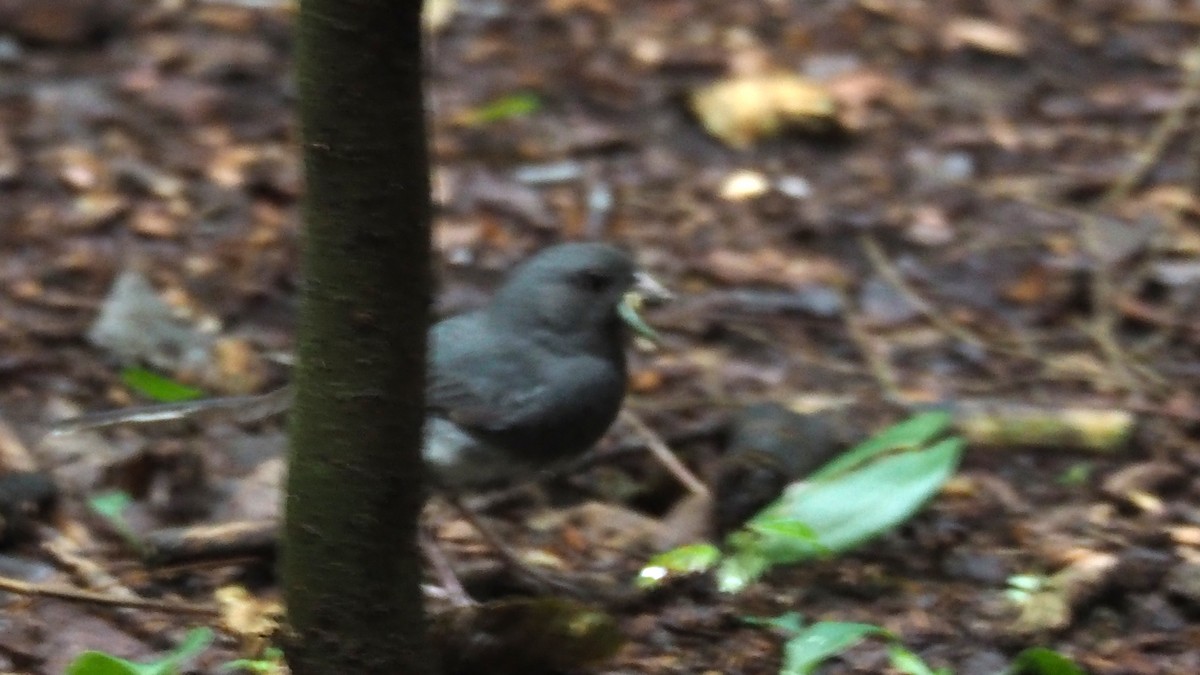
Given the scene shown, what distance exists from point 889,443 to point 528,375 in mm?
736

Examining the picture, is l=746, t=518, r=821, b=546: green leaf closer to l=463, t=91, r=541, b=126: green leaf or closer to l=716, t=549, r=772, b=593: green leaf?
l=716, t=549, r=772, b=593: green leaf

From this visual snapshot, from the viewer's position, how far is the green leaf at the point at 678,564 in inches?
116

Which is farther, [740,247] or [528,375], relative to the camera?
[740,247]

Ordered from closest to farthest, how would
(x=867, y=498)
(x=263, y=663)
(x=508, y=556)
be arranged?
(x=263, y=663) < (x=867, y=498) < (x=508, y=556)

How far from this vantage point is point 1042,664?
2.59m

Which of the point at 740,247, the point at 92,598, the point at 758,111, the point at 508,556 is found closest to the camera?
the point at 92,598

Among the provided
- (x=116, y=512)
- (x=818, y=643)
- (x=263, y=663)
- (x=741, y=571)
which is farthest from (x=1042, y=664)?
(x=116, y=512)

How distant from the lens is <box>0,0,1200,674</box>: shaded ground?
305cm

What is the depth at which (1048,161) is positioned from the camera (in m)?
5.43

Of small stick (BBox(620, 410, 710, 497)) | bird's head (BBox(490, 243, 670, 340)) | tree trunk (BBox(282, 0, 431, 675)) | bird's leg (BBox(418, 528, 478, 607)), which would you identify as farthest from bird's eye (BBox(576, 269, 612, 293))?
tree trunk (BBox(282, 0, 431, 675))

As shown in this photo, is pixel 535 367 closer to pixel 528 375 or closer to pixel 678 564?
pixel 528 375

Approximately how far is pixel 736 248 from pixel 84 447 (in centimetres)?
206

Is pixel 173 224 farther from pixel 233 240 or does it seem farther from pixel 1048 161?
pixel 1048 161

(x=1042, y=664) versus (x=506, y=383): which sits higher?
(x=506, y=383)
